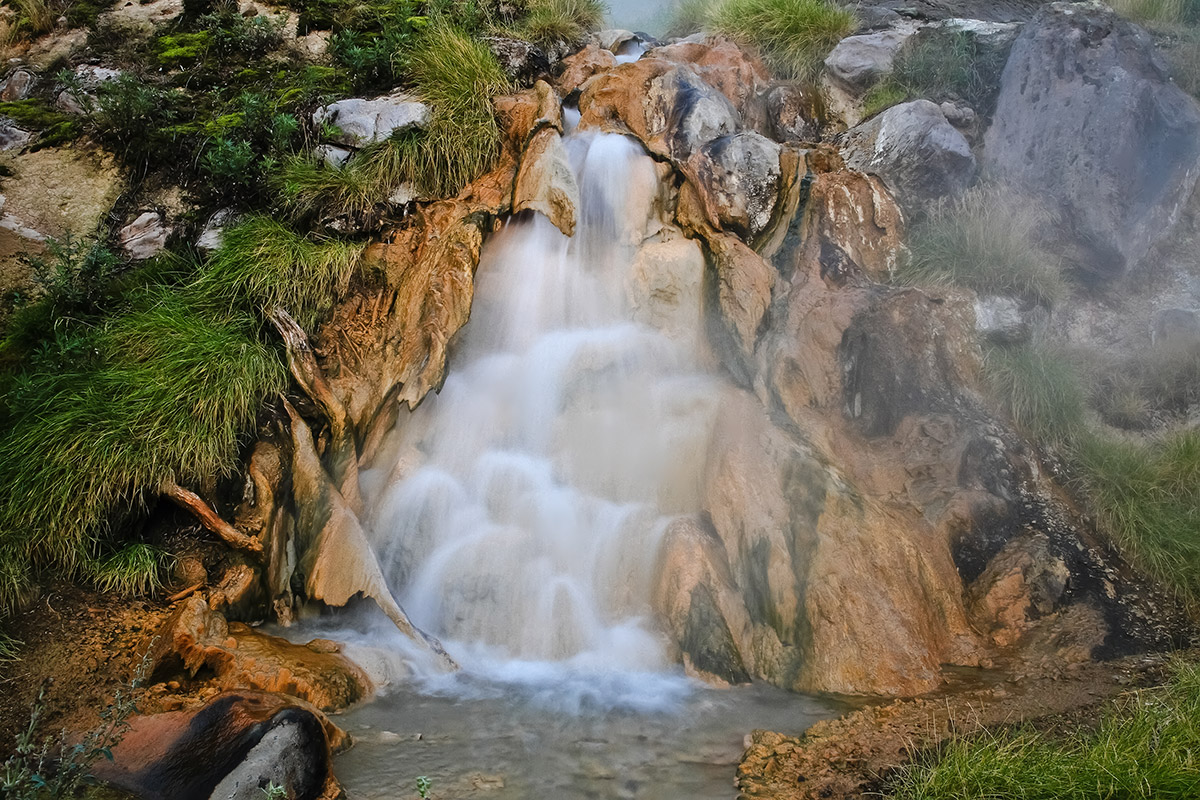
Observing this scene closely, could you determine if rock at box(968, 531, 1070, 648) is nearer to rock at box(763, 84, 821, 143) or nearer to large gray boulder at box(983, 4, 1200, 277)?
large gray boulder at box(983, 4, 1200, 277)

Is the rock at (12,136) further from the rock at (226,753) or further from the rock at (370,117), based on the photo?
the rock at (226,753)

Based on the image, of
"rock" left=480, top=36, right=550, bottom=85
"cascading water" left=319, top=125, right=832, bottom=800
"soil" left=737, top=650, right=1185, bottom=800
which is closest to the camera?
"soil" left=737, top=650, right=1185, bottom=800

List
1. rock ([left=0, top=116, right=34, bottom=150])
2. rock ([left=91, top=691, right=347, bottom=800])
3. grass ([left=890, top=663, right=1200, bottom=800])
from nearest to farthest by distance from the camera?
grass ([left=890, top=663, right=1200, bottom=800]), rock ([left=91, top=691, right=347, bottom=800]), rock ([left=0, top=116, right=34, bottom=150])

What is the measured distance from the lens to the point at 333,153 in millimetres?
6820

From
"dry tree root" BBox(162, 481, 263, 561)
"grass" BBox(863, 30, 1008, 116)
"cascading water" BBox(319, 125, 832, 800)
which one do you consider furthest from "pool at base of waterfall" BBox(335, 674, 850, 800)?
"grass" BBox(863, 30, 1008, 116)

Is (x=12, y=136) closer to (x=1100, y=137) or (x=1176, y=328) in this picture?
(x=1100, y=137)

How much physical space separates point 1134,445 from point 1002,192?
2708mm

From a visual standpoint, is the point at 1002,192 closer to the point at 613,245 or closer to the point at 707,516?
the point at 613,245

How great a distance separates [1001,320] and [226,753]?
6.08m

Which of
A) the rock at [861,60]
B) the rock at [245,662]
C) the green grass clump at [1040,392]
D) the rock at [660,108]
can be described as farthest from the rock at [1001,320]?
the rock at [245,662]

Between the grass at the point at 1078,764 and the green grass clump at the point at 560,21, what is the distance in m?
8.24

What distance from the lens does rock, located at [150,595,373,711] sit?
A: 13.0 feet

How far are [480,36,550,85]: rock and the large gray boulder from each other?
4.71 meters

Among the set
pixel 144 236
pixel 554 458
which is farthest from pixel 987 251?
pixel 144 236
